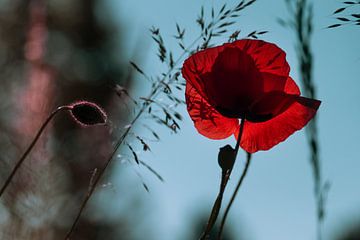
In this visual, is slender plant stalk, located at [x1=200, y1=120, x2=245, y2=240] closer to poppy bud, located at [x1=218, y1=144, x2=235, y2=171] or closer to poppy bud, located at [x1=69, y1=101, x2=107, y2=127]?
poppy bud, located at [x1=218, y1=144, x2=235, y2=171]

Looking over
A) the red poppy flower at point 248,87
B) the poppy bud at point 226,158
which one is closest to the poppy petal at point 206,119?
the red poppy flower at point 248,87

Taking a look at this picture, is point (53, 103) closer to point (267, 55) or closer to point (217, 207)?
point (267, 55)

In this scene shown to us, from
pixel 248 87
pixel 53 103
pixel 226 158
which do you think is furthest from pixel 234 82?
pixel 53 103

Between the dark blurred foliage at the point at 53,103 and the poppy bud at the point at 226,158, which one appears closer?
the poppy bud at the point at 226,158

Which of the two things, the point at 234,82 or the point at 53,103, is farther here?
the point at 53,103

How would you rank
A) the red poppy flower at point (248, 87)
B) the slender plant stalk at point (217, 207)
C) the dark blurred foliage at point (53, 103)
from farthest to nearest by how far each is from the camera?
the dark blurred foliage at point (53, 103), the red poppy flower at point (248, 87), the slender plant stalk at point (217, 207)

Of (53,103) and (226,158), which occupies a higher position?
(226,158)

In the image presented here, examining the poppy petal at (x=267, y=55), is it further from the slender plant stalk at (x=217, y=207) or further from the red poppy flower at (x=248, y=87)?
the slender plant stalk at (x=217, y=207)

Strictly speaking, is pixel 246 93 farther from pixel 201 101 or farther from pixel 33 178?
pixel 33 178
